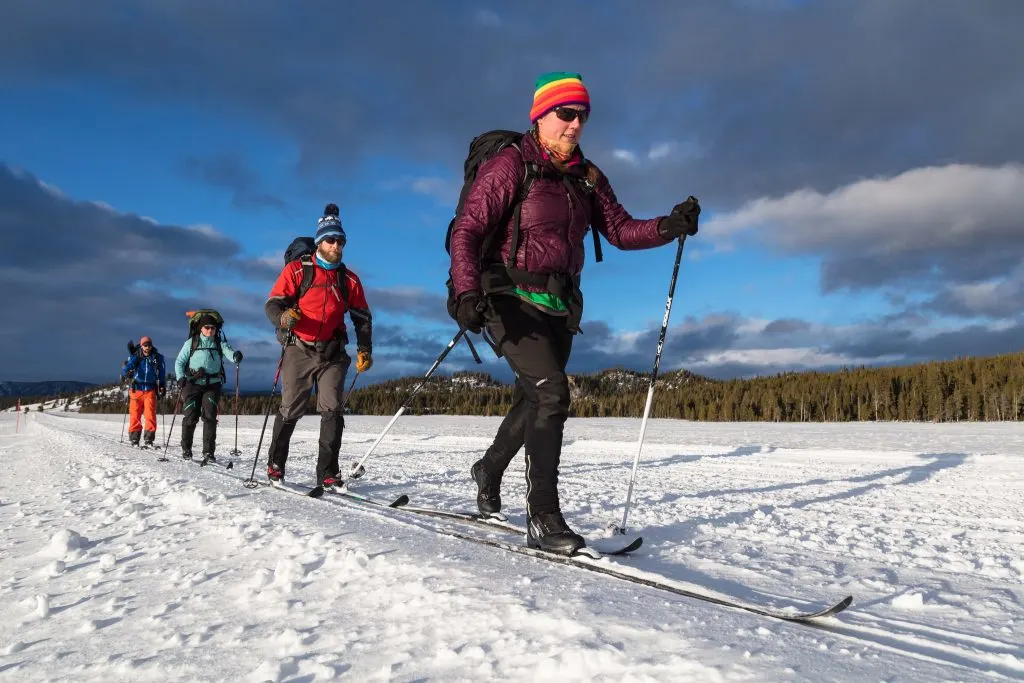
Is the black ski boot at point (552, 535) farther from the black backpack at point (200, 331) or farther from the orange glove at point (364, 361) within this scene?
the black backpack at point (200, 331)

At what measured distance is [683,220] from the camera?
11.5ft

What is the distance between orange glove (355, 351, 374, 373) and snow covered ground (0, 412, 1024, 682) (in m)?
1.77

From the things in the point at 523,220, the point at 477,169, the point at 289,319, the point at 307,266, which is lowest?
the point at 289,319

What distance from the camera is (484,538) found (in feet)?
11.0

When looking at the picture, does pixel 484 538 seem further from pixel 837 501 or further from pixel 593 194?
pixel 837 501

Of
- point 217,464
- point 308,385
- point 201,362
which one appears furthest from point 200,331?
point 308,385

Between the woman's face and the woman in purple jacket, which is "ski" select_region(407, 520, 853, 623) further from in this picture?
the woman's face

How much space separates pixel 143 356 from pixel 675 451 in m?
11.5

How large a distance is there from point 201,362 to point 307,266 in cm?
564

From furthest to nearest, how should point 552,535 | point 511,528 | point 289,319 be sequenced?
point 289,319, point 511,528, point 552,535

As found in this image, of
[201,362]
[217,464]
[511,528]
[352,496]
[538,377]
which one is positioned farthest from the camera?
[201,362]

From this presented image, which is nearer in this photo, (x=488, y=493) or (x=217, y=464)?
(x=488, y=493)

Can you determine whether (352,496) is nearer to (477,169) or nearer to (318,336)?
(318,336)

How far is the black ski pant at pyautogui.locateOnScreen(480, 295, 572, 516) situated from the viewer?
3250 millimetres
